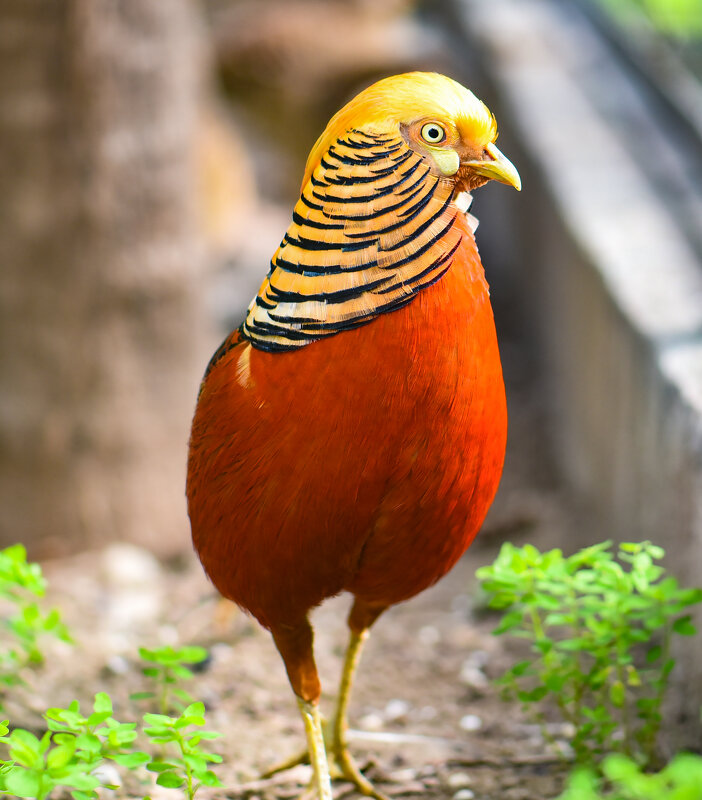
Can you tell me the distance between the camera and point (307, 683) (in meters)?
1.84

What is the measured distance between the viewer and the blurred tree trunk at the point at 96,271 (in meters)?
3.41

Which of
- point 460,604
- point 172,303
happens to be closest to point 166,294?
point 172,303

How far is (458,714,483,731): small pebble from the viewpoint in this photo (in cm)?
260

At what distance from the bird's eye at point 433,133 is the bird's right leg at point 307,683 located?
86 centimetres

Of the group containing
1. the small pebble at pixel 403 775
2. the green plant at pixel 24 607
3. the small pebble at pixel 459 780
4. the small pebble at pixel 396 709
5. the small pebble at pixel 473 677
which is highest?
the green plant at pixel 24 607

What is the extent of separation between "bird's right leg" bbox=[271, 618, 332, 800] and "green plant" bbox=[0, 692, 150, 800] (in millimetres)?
325

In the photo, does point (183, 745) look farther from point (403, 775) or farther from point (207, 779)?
point (403, 775)

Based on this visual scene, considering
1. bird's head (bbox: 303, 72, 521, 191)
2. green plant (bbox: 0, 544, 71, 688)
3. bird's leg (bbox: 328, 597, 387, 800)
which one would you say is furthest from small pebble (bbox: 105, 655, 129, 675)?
bird's head (bbox: 303, 72, 521, 191)

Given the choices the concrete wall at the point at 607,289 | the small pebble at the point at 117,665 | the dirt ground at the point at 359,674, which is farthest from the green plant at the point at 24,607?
the concrete wall at the point at 607,289

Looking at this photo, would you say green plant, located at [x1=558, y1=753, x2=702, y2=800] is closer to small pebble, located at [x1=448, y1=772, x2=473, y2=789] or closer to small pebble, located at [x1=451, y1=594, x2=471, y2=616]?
small pebble, located at [x1=448, y1=772, x2=473, y2=789]

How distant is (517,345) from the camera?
5.48 meters

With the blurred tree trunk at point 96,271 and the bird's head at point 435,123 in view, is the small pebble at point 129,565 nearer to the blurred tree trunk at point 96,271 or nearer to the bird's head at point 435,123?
the blurred tree trunk at point 96,271

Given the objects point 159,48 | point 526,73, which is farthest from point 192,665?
point 526,73

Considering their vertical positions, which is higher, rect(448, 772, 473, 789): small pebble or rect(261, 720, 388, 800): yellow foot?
rect(261, 720, 388, 800): yellow foot
